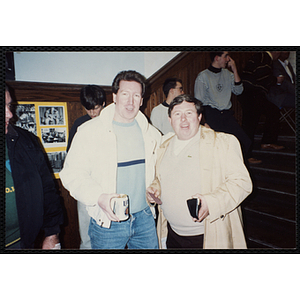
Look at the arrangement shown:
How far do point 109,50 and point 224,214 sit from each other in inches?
46.9

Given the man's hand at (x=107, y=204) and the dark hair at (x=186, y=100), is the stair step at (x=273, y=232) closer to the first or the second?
the dark hair at (x=186, y=100)

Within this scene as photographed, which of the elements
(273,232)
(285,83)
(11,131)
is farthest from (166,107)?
(273,232)

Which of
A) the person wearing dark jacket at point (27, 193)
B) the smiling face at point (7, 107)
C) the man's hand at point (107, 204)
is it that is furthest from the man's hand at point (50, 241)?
the smiling face at point (7, 107)

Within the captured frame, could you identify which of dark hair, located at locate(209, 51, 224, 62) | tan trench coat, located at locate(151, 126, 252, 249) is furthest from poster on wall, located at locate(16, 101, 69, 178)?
dark hair, located at locate(209, 51, 224, 62)

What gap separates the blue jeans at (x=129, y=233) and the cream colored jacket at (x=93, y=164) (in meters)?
0.06

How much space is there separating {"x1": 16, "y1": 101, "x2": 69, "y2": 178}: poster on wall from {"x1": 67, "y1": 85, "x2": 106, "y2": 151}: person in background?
2.4 inches

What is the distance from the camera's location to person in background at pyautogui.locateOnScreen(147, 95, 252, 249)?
1135mm

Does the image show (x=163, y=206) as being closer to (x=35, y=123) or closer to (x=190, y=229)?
(x=190, y=229)

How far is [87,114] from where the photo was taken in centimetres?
124

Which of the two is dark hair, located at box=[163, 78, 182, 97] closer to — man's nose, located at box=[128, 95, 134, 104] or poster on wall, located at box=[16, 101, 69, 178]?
man's nose, located at box=[128, 95, 134, 104]

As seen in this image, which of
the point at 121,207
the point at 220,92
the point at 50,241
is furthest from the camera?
the point at 220,92

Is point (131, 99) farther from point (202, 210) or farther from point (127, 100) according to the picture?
point (202, 210)

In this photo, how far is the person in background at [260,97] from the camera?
1.26 m

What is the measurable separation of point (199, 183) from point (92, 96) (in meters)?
0.83
